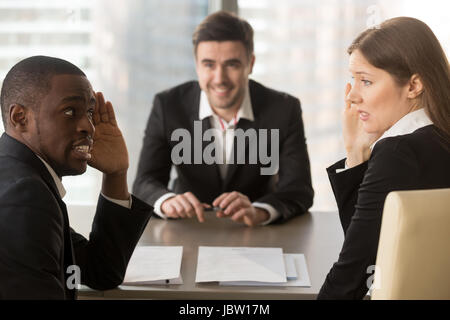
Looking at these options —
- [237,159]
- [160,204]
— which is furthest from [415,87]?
A: [237,159]

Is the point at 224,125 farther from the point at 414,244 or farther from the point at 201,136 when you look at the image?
the point at 414,244

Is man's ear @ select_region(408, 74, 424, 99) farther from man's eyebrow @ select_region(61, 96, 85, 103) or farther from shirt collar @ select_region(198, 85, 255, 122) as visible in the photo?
Answer: shirt collar @ select_region(198, 85, 255, 122)

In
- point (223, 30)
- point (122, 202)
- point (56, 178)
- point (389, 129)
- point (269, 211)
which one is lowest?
point (269, 211)

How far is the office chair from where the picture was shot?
3.91 feet

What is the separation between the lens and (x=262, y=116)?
2889mm

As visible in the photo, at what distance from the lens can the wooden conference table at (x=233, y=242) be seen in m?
1.70

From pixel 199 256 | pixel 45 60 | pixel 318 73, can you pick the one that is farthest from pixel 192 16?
pixel 45 60

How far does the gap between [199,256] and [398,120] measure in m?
0.74

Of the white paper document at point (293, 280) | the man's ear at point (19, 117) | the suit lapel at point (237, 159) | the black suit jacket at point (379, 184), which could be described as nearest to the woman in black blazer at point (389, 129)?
the black suit jacket at point (379, 184)

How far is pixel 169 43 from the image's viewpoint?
430cm

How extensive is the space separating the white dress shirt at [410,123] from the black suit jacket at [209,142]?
3.29 feet

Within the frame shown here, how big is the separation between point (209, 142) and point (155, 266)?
1.13 metres

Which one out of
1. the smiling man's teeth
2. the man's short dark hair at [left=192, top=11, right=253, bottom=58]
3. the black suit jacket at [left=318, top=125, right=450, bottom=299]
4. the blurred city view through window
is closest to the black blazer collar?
the smiling man's teeth

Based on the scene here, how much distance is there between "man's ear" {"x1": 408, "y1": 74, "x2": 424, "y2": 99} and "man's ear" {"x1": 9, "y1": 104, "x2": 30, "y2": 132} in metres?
1.00
